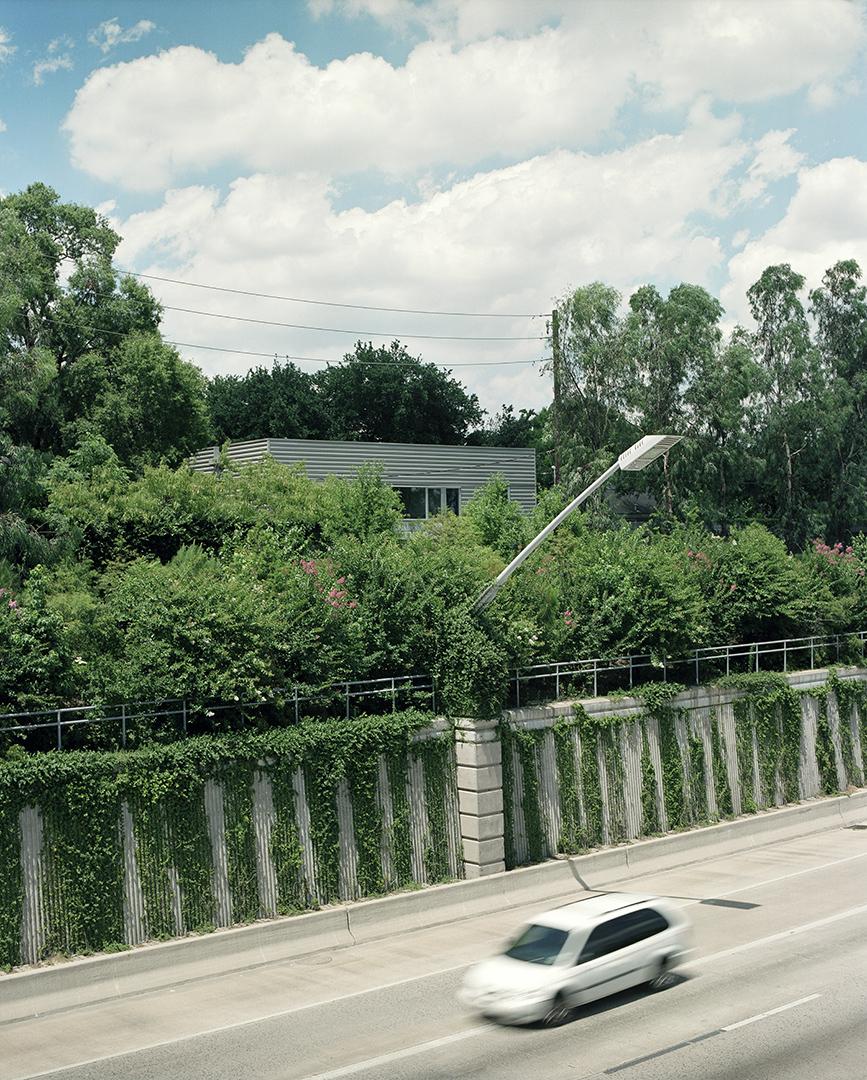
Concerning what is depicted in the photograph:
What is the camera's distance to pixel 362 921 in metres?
24.3

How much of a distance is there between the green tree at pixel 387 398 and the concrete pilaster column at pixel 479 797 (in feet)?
211

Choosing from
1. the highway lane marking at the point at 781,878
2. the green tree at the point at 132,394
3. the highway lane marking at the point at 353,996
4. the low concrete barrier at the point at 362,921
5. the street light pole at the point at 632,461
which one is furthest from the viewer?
the green tree at the point at 132,394

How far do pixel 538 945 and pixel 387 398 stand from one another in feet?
250

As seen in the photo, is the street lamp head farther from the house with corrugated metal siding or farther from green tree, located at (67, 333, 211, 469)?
green tree, located at (67, 333, 211, 469)

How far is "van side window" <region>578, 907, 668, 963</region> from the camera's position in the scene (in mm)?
17656

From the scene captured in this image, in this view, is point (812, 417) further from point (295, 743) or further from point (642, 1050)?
point (642, 1050)

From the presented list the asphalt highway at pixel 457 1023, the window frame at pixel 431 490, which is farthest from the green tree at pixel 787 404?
the asphalt highway at pixel 457 1023

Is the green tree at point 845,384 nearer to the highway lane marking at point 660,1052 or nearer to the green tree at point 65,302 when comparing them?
the green tree at point 65,302

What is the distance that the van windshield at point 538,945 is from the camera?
17.5 meters

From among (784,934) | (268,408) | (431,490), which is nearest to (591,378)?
(431,490)

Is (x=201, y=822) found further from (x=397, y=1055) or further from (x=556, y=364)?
(x=556, y=364)

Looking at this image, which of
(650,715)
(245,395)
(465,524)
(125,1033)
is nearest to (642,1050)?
(125,1033)

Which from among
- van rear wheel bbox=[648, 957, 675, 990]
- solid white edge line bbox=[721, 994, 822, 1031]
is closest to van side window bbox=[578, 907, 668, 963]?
van rear wheel bbox=[648, 957, 675, 990]

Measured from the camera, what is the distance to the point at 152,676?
22734 mm
